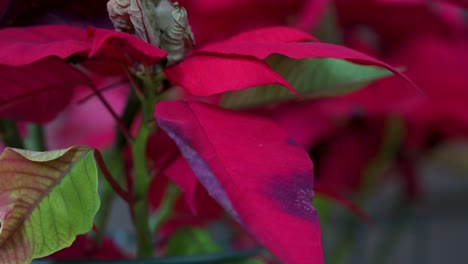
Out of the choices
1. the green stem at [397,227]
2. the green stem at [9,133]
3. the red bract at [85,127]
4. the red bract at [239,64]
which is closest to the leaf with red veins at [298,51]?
the red bract at [239,64]

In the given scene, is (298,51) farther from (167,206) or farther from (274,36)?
(167,206)

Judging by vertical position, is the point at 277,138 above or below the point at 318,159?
above

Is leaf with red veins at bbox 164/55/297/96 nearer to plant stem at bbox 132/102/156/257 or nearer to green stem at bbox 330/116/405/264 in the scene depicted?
plant stem at bbox 132/102/156/257

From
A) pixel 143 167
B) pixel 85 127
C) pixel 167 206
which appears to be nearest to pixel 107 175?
pixel 143 167

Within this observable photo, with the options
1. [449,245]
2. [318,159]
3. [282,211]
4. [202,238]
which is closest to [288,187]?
[282,211]

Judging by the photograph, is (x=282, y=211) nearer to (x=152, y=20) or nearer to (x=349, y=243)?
(x=152, y=20)

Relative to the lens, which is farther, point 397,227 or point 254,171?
point 397,227
